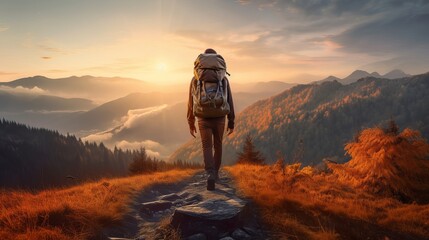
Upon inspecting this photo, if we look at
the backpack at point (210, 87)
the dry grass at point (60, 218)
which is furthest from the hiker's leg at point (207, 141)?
the dry grass at point (60, 218)

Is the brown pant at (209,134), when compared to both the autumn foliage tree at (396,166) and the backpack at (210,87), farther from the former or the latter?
the autumn foliage tree at (396,166)

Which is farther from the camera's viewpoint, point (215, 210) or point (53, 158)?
point (53, 158)

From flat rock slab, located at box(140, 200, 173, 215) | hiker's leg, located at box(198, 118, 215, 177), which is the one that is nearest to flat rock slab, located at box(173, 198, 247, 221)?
flat rock slab, located at box(140, 200, 173, 215)

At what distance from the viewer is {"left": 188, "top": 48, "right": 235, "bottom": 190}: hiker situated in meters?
8.29

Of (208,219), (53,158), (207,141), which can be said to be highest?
(207,141)

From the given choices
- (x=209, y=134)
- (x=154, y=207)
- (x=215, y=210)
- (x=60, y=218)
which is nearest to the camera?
(x=60, y=218)

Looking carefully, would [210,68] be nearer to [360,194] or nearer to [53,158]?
[360,194]

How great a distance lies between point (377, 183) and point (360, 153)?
1721mm

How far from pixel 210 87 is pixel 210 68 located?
1.59 feet

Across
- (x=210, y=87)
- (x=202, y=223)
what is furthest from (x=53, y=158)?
(x=202, y=223)

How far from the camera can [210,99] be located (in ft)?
26.9

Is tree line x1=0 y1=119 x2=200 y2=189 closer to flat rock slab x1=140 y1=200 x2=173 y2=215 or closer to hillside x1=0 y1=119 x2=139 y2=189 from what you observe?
hillside x1=0 y1=119 x2=139 y2=189

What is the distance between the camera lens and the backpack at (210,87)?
827 centimetres

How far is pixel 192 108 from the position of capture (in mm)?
9141
